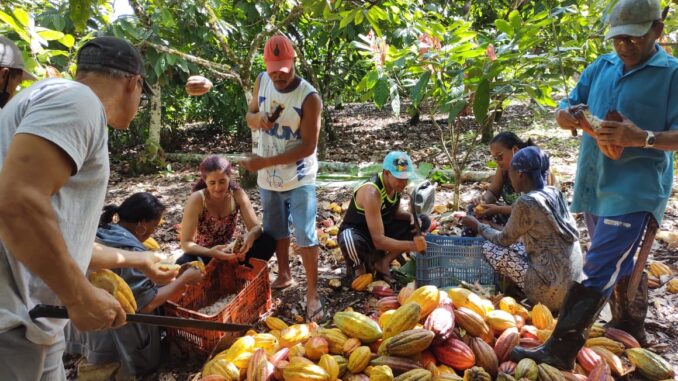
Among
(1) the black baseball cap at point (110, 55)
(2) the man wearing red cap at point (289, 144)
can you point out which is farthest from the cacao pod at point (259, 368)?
(1) the black baseball cap at point (110, 55)

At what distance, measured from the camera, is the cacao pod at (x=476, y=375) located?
226cm

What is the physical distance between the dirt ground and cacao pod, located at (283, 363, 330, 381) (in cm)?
69

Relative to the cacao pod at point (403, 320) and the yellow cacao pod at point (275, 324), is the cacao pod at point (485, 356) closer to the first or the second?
the cacao pod at point (403, 320)

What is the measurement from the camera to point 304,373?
2.28 metres

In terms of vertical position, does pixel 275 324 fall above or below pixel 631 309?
below

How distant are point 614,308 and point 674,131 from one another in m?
1.19

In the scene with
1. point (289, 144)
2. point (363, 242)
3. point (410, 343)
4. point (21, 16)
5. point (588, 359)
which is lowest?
point (588, 359)

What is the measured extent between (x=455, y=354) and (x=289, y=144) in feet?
5.56

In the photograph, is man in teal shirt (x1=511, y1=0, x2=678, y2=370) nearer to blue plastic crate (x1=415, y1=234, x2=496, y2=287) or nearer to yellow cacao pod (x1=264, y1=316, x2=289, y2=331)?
blue plastic crate (x1=415, y1=234, x2=496, y2=287)

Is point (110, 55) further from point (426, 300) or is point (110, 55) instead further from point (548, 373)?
point (548, 373)

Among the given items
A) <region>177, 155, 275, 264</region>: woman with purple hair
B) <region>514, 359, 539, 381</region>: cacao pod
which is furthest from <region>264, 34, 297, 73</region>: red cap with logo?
<region>514, 359, 539, 381</region>: cacao pod

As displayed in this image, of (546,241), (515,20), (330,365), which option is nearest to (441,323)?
(330,365)

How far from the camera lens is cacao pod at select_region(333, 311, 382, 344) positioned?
257 cm

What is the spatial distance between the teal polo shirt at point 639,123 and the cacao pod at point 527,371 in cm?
81
